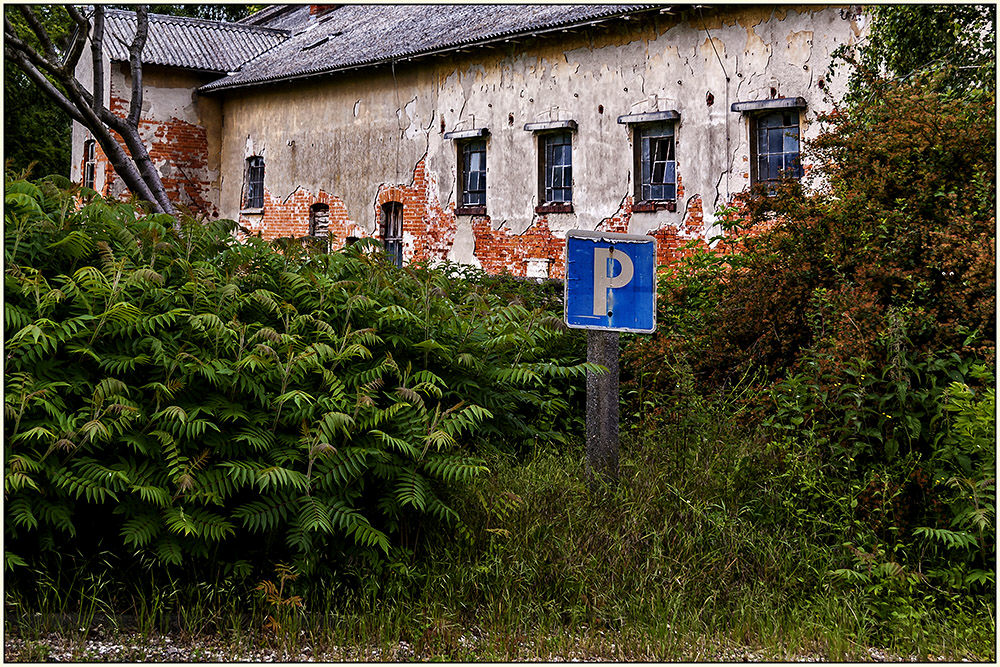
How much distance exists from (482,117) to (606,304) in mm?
13894

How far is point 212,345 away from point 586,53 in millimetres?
14067

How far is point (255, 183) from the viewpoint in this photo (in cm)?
2466

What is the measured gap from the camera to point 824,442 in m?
5.58

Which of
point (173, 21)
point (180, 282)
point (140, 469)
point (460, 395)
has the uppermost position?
point (173, 21)

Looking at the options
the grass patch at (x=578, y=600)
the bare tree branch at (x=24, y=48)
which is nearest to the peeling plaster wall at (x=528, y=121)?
the bare tree branch at (x=24, y=48)

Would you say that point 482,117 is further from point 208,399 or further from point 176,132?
point 208,399

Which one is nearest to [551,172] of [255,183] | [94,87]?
[94,87]

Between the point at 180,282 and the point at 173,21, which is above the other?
the point at 173,21

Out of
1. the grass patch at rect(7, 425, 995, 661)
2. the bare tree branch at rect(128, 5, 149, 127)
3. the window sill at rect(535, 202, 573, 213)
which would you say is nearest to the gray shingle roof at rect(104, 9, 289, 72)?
the bare tree branch at rect(128, 5, 149, 127)

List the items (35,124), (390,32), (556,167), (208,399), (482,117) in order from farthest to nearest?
(35,124) < (390,32) < (482,117) < (556,167) < (208,399)

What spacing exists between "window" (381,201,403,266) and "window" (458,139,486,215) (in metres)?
2.05

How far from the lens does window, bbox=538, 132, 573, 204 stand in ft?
58.3

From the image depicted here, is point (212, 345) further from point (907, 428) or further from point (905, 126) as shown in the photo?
point (905, 126)

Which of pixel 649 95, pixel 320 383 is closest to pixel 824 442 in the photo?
pixel 320 383
